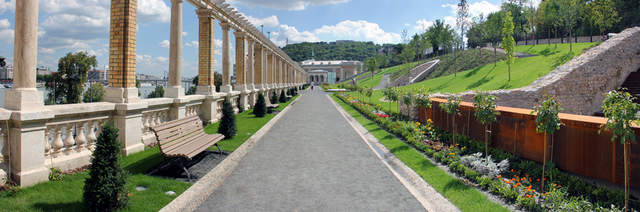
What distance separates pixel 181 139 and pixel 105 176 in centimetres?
268

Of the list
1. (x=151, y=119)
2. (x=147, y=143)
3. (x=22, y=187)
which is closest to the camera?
(x=22, y=187)

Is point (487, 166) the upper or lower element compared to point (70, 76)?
lower

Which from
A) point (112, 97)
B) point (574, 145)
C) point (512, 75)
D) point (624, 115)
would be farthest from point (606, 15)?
point (112, 97)

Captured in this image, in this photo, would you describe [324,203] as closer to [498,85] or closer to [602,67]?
[602,67]

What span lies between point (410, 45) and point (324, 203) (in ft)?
207

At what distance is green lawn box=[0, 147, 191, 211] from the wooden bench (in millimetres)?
435

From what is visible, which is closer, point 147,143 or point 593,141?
point 593,141

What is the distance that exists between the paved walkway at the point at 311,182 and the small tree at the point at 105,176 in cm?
115

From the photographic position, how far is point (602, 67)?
715 inches

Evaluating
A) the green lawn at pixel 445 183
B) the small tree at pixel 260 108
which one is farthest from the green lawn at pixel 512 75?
the green lawn at pixel 445 183

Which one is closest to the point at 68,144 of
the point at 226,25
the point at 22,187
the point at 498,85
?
the point at 22,187

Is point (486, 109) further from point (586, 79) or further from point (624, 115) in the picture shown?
point (586, 79)

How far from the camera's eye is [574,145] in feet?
19.3

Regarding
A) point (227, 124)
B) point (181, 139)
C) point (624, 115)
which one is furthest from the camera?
point (227, 124)
